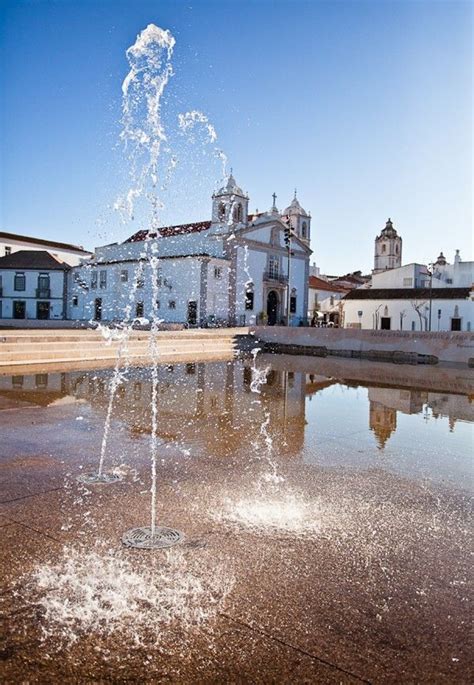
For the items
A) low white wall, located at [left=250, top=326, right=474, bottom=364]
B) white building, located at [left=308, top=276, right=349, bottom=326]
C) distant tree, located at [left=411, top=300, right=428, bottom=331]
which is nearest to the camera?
low white wall, located at [left=250, top=326, right=474, bottom=364]

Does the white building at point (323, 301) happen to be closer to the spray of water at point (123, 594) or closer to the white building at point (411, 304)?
the white building at point (411, 304)

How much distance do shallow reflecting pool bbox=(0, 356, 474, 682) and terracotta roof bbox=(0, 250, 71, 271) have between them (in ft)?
147

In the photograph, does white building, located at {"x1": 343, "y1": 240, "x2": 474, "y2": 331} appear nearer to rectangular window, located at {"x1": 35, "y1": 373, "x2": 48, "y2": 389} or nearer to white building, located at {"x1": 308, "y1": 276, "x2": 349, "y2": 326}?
white building, located at {"x1": 308, "y1": 276, "x2": 349, "y2": 326}

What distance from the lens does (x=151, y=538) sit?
Answer: 2.79 m

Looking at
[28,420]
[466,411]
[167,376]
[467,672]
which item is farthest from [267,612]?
[167,376]

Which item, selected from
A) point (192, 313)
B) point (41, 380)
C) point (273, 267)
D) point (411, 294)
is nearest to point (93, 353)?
point (41, 380)

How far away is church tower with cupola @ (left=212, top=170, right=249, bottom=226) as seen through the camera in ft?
137

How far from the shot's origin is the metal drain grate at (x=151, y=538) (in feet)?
8.89

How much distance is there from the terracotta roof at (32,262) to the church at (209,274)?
173 centimetres

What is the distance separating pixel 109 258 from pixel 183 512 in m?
47.8

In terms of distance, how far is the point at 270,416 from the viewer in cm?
667

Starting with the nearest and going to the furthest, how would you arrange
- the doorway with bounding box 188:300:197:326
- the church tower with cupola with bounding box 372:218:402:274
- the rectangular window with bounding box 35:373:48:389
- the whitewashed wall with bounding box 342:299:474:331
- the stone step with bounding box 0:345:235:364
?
the rectangular window with bounding box 35:373:48:389
the stone step with bounding box 0:345:235:364
the doorway with bounding box 188:300:197:326
the whitewashed wall with bounding box 342:299:474:331
the church tower with cupola with bounding box 372:218:402:274

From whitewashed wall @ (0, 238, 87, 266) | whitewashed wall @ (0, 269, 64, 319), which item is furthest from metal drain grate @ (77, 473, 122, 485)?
whitewashed wall @ (0, 238, 87, 266)

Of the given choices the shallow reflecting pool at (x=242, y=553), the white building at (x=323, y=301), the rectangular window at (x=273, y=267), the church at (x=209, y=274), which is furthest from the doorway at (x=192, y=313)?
the shallow reflecting pool at (x=242, y=553)
